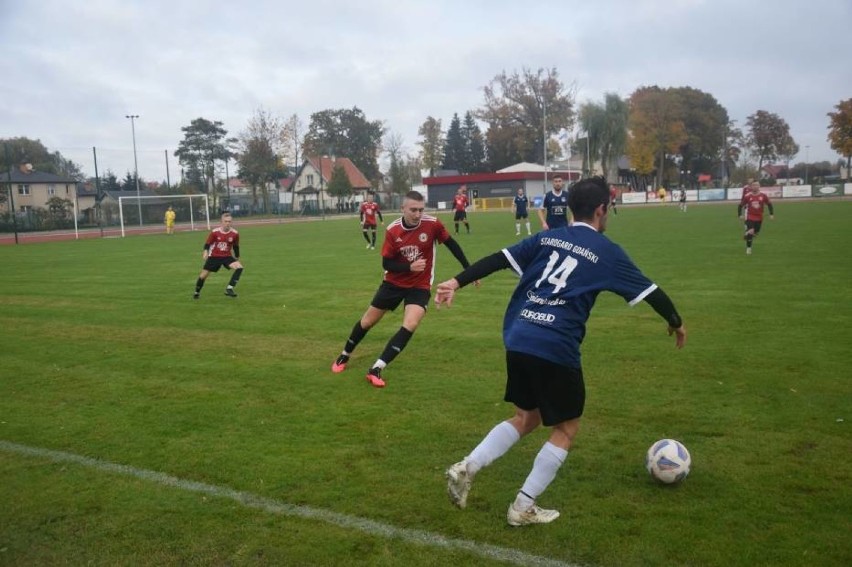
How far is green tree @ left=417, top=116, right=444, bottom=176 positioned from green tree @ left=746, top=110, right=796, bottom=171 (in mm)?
47890

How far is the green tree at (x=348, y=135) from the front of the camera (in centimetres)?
10762

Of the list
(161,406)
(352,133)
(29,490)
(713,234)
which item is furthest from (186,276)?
(352,133)

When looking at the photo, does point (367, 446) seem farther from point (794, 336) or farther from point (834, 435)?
point (794, 336)

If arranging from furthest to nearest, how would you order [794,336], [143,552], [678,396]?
1. [794,336]
2. [678,396]
3. [143,552]

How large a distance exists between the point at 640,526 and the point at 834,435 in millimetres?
2346

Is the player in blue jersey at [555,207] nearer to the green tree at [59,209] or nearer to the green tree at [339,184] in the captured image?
the green tree at [59,209]

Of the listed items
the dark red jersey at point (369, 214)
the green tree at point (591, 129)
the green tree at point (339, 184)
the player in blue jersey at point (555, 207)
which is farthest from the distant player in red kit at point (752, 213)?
the green tree at point (591, 129)

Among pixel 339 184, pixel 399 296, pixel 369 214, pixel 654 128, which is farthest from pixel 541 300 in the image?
pixel 654 128

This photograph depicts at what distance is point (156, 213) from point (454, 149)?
58.8 m

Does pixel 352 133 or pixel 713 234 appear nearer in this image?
pixel 713 234

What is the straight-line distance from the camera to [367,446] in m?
5.37

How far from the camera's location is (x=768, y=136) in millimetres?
101500

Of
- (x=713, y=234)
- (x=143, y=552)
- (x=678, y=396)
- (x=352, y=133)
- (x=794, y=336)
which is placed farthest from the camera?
(x=352, y=133)

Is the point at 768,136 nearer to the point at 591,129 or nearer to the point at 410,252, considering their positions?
the point at 591,129
